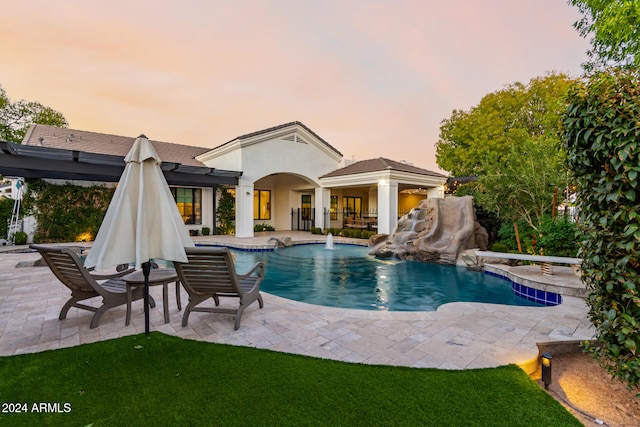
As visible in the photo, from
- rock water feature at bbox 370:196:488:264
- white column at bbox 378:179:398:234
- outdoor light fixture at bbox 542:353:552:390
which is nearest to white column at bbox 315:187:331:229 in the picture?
white column at bbox 378:179:398:234

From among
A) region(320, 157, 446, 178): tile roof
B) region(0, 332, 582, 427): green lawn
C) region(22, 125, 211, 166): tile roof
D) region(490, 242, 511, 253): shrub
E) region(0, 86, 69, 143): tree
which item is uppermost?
region(0, 86, 69, 143): tree

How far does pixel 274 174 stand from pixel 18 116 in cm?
1879

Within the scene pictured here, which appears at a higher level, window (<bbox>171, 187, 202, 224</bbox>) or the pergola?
the pergola

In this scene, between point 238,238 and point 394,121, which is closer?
point 238,238

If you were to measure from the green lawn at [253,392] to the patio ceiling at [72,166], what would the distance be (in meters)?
10.6

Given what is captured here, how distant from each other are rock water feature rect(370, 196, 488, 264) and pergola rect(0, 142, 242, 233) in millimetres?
9616

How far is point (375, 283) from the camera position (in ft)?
25.8

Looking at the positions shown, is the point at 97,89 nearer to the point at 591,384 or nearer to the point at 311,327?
the point at 311,327

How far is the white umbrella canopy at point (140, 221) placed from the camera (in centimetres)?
329

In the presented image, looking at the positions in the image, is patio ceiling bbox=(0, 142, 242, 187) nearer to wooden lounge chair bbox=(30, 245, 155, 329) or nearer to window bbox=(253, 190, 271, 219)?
window bbox=(253, 190, 271, 219)

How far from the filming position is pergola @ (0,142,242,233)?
10.1m

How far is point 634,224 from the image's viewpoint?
6.69 ft

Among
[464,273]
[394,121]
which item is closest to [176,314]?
[464,273]

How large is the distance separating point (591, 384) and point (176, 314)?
200 inches
